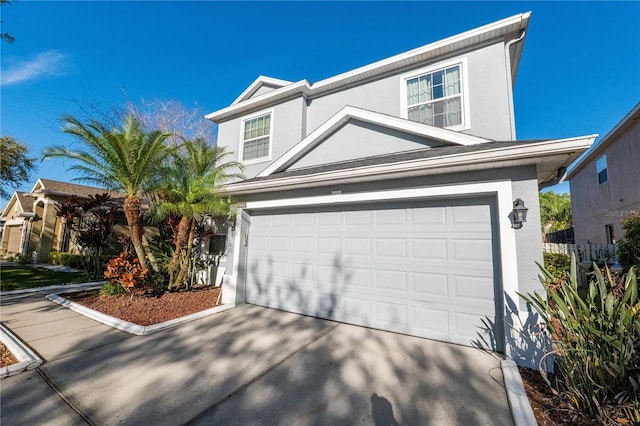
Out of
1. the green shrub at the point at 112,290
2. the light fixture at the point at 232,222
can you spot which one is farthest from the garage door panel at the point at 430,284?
the green shrub at the point at 112,290

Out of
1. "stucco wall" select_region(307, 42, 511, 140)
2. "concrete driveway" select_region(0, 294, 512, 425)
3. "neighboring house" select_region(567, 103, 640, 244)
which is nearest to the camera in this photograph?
"concrete driveway" select_region(0, 294, 512, 425)

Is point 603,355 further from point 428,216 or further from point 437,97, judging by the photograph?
point 437,97

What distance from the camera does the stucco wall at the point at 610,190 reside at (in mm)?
10805

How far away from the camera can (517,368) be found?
3.69 m

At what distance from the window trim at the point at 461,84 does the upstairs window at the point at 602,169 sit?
11826 mm

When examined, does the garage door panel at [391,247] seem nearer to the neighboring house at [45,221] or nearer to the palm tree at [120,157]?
the palm tree at [120,157]

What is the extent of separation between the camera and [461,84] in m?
6.88

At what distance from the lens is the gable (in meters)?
6.56

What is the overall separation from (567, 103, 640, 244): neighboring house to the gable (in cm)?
1006

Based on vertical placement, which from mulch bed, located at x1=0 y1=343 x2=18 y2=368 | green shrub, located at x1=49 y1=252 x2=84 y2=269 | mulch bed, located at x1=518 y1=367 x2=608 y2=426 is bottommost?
mulch bed, located at x1=0 y1=343 x2=18 y2=368

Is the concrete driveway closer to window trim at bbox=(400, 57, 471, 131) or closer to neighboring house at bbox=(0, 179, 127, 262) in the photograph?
window trim at bbox=(400, 57, 471, 131)

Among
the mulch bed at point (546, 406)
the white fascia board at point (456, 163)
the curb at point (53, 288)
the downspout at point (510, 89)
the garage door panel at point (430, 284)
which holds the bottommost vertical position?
the mulch bed at point (546, 406)

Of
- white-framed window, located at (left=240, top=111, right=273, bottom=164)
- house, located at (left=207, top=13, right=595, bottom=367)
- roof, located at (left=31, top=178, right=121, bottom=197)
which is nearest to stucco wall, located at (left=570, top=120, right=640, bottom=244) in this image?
house, located at (left=207, top=13, right=595, bottom=367)

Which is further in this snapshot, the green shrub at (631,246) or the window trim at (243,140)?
the window trim at (243,140)
